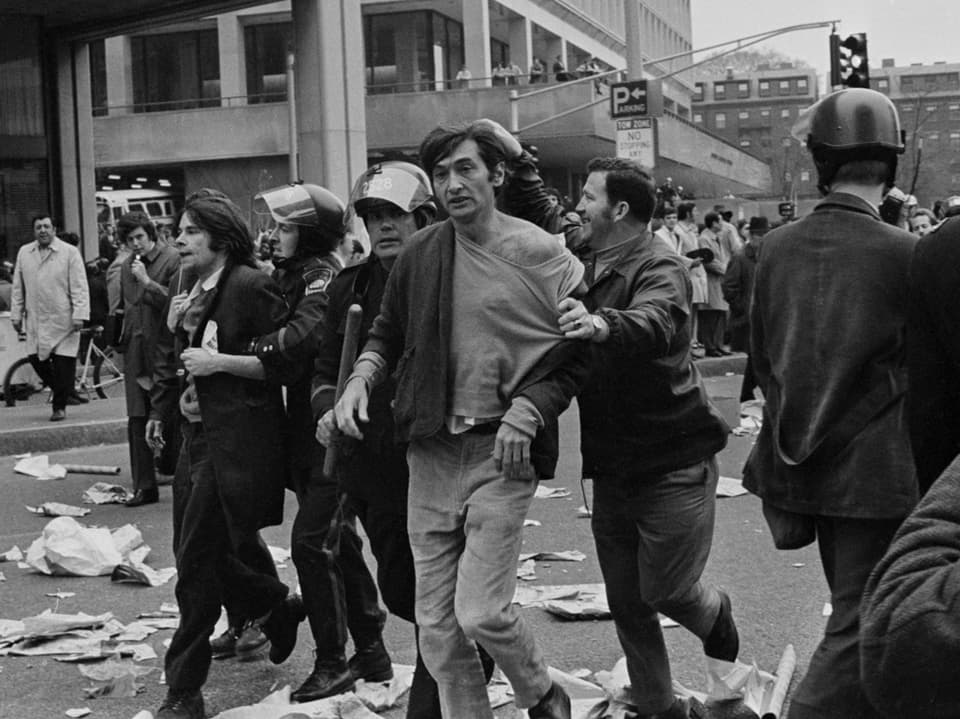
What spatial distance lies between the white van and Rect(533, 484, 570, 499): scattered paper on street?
2535 centimetres

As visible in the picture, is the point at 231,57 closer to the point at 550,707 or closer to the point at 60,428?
the point at 60,428

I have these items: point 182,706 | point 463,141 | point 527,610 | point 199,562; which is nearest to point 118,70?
point 527,610

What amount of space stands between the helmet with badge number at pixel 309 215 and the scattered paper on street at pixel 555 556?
2708 millimetres

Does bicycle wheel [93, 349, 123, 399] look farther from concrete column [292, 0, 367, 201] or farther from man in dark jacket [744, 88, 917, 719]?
man in dark jacket [744, 88, 917, 719]

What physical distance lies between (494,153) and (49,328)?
1092 centimetres

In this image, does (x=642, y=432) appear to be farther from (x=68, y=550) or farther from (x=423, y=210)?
(x=68, y=550)

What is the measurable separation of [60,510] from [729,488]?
4.25 meters

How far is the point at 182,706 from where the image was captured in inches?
209

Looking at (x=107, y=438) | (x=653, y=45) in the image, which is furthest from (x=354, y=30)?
(x=653, y=45)

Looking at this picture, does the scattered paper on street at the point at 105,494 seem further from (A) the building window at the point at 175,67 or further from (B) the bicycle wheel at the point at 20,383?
(A) the building window at the point at 175,67

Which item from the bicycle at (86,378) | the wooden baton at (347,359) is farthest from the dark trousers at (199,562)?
the bicycle at (86,378)

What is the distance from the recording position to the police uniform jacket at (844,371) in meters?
3.77

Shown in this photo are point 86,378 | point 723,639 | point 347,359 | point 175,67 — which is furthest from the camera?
point 175,67

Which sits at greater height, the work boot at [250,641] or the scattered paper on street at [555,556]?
the work boot at [250,641]
